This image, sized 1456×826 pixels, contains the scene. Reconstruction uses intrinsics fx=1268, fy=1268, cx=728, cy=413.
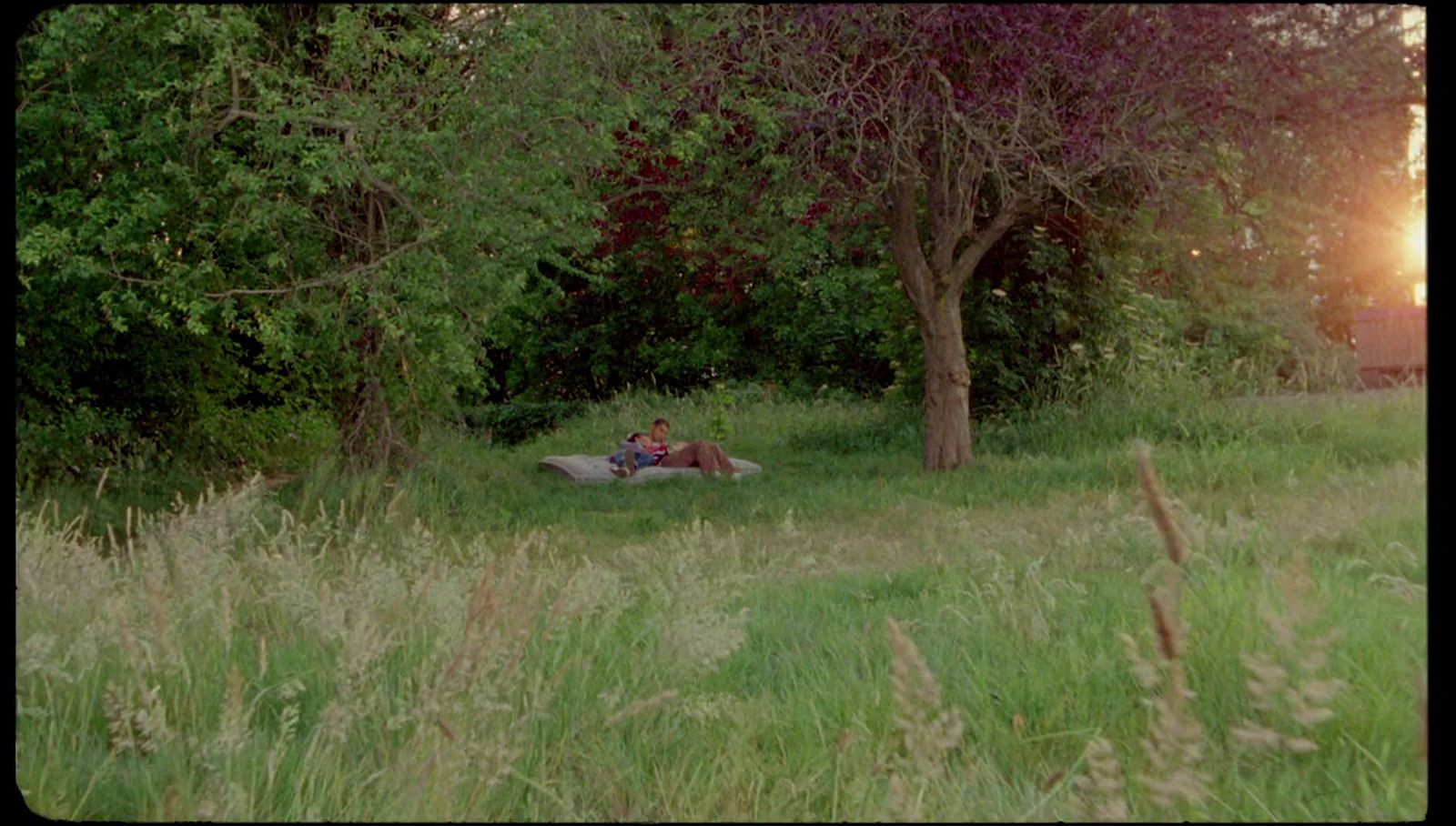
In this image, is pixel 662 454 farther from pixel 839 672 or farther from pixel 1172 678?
pixel 1172 678

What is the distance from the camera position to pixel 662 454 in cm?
1225

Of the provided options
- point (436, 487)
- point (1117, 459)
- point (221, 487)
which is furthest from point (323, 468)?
Answer: point (1117, 459)

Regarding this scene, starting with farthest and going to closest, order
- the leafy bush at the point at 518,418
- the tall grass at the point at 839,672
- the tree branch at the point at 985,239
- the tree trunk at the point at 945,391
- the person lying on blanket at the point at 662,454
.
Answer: the leafy bush at the point at 518,418, the person lying on blanket at the point at 662,454, the tree trunk at the point at 945,391, the tree branch at the point at 985,239, the tall grass at the point at 839,672

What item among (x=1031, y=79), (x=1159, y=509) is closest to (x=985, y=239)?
(x=1031, y=79)

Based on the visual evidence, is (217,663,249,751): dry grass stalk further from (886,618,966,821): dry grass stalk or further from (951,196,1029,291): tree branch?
(951,196,1029,291): tree branch

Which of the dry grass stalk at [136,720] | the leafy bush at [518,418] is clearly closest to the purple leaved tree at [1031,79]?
the dry grass stalk at [136,720]

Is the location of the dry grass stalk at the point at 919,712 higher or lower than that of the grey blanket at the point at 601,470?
higher

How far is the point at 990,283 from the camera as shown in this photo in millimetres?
12992

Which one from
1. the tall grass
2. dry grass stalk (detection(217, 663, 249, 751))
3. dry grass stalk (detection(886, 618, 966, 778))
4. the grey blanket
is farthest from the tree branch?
dry grass stalk (detection(217, 663, 249, 751))

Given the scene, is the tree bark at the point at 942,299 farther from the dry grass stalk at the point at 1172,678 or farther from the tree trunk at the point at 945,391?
the dry grass stalk at the point at 1172,678

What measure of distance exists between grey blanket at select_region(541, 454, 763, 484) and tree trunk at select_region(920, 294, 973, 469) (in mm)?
1726

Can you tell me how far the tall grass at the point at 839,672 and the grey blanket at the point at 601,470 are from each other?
5674mm

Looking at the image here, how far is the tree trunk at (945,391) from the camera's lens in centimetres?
956

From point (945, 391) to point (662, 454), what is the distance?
127 inches
